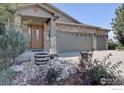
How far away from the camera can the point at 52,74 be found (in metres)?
3.69

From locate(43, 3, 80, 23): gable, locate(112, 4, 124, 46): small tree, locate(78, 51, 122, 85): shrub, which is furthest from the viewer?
locate(43, 3, 80, 23): gable

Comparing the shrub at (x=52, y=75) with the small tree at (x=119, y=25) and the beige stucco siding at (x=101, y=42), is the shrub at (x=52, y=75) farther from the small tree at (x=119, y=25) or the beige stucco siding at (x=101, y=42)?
the small tree at (x=119, y=25)

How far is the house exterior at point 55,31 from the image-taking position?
3795 mm

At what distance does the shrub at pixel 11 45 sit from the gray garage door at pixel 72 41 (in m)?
0.68

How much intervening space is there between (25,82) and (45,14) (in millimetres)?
1355

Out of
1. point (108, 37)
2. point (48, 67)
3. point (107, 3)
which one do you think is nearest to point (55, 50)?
point (48, 67)

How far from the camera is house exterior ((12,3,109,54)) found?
3795 millimetres

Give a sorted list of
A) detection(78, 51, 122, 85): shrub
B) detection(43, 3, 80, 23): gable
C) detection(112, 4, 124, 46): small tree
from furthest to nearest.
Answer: detection(43, 3, 80, 23): gable, detection(112, 4, 124, 46): small tree, detection(78, 51, 122, 85): shrub

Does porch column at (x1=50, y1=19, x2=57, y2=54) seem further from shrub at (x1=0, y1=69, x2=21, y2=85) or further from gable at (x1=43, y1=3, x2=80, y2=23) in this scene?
shrub at (x1=0, y1=69, x2=21, y2=85)

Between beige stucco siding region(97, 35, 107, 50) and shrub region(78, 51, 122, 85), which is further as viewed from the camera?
beige stucco siding region(97, 35, 107, 50)

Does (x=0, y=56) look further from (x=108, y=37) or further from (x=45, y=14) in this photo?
(x=108, y=37)

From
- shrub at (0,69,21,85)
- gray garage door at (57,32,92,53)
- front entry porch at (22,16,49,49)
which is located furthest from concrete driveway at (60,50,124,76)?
shrub at (0,69,21,85)

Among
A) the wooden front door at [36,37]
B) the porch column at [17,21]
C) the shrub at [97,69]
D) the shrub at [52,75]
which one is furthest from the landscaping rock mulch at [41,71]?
the porch column at [17,21]

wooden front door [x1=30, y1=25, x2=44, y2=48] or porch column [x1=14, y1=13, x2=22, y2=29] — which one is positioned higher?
porch column [x1=14, y1=13, x2=22, y2=29]
